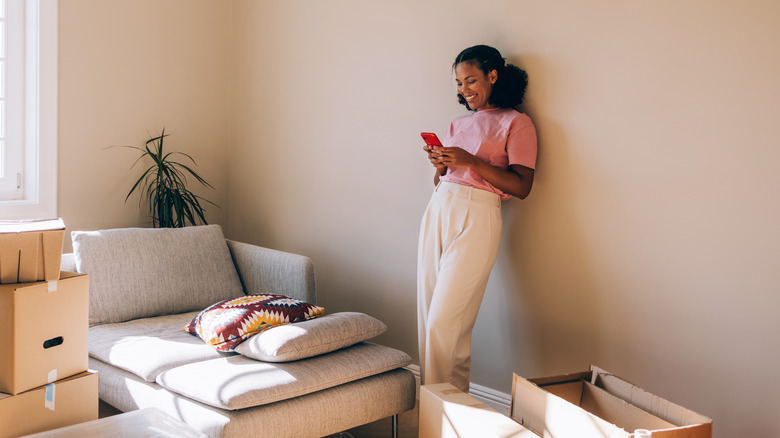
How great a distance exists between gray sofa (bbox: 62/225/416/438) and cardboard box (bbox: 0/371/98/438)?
27 centimetres

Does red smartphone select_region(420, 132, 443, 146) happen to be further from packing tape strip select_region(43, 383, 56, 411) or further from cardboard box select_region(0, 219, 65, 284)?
packing tape strip select_region(43, 383, 56, 411)

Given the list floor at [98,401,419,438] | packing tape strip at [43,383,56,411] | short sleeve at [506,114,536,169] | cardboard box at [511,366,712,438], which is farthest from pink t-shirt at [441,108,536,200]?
packing tape strip at [43,383,56,411]

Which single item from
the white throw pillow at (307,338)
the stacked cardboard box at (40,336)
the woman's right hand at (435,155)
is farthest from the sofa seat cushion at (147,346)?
the woman's right hand at (435,155)

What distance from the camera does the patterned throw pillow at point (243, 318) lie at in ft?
8.00

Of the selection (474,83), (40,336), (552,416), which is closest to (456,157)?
(474,83)

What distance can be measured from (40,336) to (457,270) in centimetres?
139

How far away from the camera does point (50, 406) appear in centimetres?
191

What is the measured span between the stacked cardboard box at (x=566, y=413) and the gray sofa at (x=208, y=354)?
27 cm

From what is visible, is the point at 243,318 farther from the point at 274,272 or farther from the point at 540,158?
the point at 540,158

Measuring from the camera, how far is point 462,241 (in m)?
2.48

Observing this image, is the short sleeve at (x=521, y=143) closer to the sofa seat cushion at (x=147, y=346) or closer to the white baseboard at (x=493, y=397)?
the white baseboard at (x=493, y=397)

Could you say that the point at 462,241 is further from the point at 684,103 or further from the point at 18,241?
the point at 18,241

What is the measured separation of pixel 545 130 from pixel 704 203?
0.67 m

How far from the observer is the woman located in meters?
2.47
